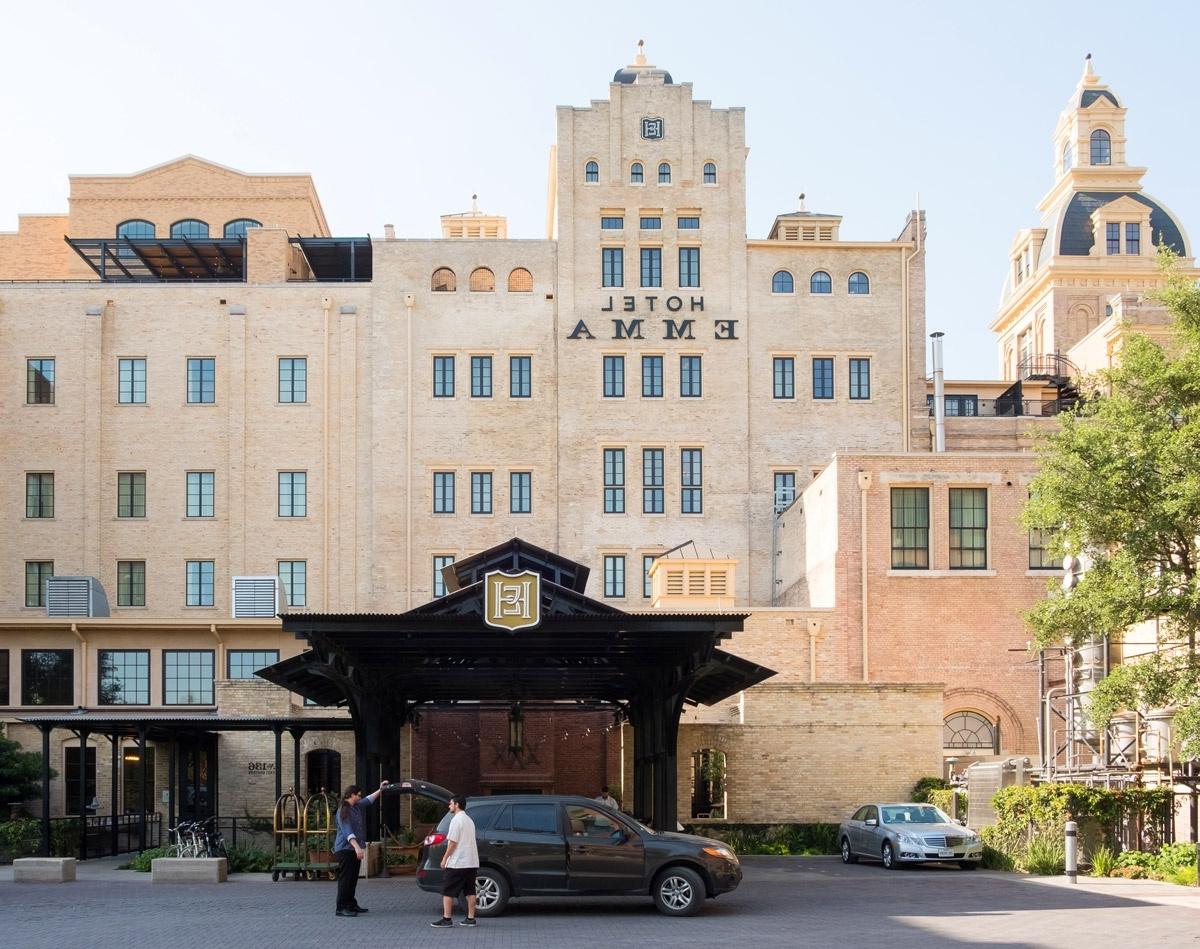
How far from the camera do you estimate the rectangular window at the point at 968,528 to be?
147 ft

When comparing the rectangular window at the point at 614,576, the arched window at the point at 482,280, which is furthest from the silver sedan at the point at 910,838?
the arched window at the point at 482,280

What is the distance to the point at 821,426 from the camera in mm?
55688

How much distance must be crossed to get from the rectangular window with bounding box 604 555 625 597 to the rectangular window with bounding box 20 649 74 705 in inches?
671

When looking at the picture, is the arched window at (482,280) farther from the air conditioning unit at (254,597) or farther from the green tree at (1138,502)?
the green tree at (1138,502)

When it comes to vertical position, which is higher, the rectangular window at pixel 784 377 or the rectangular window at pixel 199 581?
the rectangular window at pixel 784 377

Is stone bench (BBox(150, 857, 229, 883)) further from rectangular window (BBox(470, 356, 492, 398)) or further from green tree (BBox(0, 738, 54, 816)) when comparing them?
rectangular window (BBox(470, 356, 492, 398))

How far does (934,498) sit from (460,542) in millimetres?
16976

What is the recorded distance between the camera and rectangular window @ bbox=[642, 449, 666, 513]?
2170 inches

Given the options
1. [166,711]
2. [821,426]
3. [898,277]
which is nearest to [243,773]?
[166,711]

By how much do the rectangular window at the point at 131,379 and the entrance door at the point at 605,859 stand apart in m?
37.9

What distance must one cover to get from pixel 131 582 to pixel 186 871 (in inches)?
1124

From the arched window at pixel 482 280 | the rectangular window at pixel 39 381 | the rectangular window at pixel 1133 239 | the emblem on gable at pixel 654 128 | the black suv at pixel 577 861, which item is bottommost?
the black suv at pixel 577 861

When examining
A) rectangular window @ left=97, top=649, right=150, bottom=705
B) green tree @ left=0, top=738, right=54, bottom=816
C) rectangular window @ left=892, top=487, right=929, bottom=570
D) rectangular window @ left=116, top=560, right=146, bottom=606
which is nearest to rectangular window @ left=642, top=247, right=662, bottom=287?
rectangular window @ left=892, top=487, right=929, bottom=570

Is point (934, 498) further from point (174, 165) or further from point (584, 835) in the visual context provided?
point (174, 165)
